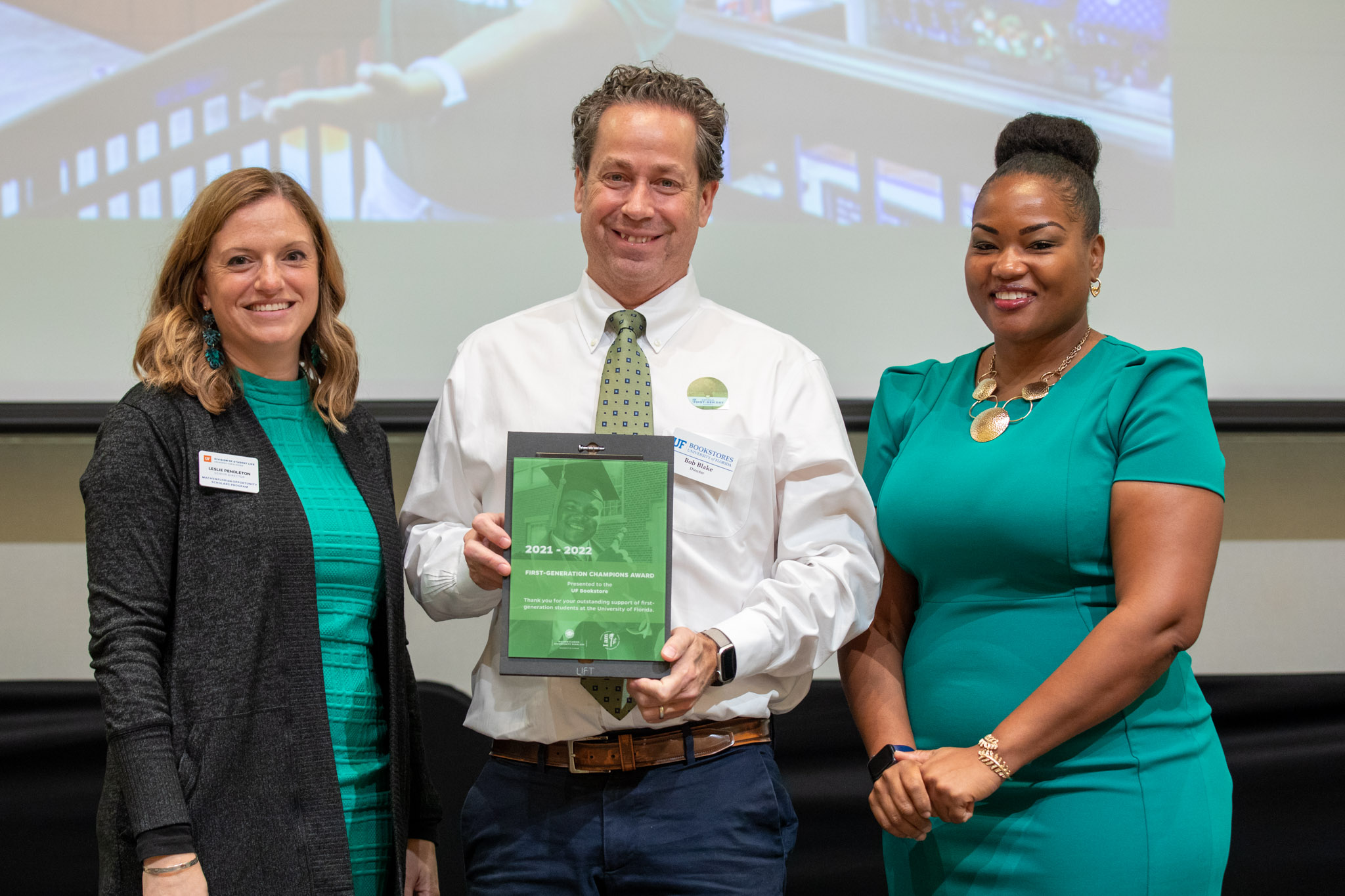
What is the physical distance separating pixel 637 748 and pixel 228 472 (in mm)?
791

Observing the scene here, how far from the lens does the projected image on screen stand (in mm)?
3162

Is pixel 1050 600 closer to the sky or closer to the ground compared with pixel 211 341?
closer to the ground

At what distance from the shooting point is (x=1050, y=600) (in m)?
1.73

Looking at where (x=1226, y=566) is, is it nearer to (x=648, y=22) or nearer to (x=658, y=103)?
(x=648, y=22)

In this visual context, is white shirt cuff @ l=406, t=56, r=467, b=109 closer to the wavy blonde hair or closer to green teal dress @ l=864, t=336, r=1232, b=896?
the wavy blonde hair

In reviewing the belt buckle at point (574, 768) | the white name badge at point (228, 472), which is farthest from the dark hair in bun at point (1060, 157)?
the white name badge at point (228, 472)

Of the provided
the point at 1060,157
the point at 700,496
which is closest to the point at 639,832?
the point at 700,496

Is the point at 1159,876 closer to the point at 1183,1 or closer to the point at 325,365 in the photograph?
the point at 325,365

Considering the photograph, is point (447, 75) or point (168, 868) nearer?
point (168, 868)

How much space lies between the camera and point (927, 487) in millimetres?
1839

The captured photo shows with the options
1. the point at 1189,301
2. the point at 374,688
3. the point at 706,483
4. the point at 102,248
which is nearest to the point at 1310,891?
the point at 1189,301

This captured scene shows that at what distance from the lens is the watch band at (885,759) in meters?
1.76

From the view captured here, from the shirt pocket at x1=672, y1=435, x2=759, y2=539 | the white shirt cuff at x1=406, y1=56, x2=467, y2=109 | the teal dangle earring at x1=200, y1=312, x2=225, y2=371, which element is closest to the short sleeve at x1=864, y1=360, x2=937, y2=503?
the shirt pocket at x1=672, y1=435, x2=759, y2=539

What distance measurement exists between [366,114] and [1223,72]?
104 inches
